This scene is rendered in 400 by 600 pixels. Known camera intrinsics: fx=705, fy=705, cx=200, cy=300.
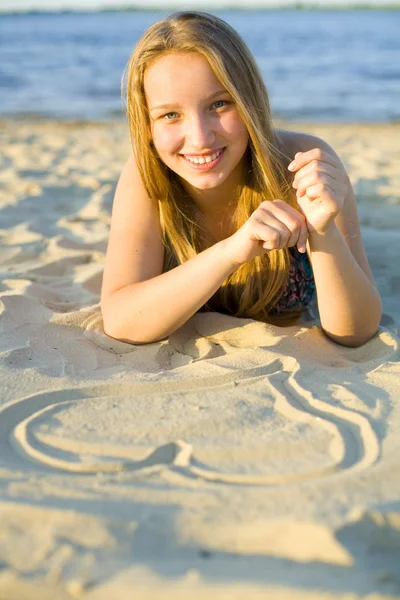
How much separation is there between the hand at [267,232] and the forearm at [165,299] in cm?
8

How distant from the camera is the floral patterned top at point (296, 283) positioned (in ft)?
9.34

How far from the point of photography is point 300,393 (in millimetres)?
2100

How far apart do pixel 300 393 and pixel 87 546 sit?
0.89 m

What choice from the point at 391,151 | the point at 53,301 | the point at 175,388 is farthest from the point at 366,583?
the point at 391,151

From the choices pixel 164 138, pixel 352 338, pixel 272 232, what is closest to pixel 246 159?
pixel 164 138

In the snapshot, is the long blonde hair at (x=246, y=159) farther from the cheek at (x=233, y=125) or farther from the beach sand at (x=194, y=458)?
the beach sand at (x=194, y=458)

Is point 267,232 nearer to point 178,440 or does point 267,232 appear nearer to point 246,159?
point 246,159

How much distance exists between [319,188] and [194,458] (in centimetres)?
99

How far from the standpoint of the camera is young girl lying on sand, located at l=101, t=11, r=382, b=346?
2.34 meters

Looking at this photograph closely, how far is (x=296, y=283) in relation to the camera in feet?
9.42

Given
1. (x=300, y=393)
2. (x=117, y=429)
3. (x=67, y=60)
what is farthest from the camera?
(x=67, y=60)

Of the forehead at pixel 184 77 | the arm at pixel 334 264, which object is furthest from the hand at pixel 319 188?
the forehead at pixel 184 77

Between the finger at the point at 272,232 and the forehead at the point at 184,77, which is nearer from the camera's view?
the finger at the point at 272,232

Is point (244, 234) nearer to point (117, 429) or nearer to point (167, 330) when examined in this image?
point (167, 330)
